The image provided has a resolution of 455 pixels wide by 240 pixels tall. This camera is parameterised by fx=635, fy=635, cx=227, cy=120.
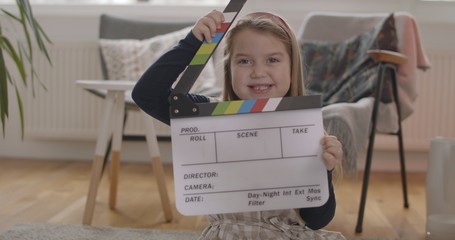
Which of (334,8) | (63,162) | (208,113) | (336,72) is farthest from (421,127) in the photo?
(208,113)

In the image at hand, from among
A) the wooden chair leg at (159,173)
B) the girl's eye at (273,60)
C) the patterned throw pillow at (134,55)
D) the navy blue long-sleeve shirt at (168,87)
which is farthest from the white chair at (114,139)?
the girl's eye at (273,60)

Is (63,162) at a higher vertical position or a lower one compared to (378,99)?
lower

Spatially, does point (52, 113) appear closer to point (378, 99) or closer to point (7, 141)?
point (7, 141)

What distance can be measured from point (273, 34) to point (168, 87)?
0.23 meters

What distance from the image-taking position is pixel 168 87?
1.24 m

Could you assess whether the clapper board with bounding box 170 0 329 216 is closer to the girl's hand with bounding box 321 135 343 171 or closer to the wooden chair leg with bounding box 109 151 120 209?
the girl's hand with bounding box 321 135 343 171

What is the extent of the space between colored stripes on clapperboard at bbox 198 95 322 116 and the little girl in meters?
→ 0.11

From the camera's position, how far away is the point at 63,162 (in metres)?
3.73

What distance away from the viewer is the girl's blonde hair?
1235 mm

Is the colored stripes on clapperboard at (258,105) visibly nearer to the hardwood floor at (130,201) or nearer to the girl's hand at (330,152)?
the girl's hand at (330,152)

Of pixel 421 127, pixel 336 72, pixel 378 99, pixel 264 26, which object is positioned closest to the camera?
pixel 264 26

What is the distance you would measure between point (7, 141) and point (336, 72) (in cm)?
217

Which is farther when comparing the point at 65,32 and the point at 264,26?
the point at 65,32

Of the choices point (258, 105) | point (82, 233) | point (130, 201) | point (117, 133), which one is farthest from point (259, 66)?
point (130, 201)
